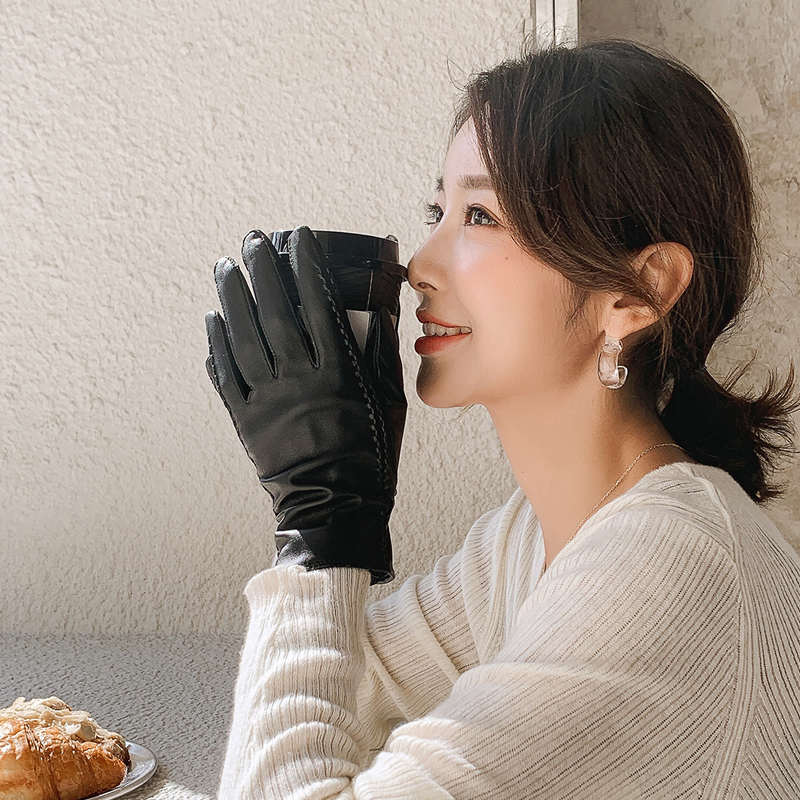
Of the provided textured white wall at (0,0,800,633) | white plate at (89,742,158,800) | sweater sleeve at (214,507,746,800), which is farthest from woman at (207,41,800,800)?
textured white wall at (0,0,800,633)

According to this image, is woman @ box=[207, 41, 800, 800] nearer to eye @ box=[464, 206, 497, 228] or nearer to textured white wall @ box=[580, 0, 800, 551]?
eye @ box=[464, 206, 497, 228]

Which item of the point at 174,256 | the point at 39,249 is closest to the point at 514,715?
the point at 174,256

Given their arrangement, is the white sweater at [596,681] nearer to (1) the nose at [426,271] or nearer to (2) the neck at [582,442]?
(2) the neck at [582,442]

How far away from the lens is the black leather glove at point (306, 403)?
80cm

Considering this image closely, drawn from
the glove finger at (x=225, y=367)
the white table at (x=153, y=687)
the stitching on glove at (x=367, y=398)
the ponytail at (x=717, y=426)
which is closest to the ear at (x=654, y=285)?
the ponytail at (x=717, y=426)

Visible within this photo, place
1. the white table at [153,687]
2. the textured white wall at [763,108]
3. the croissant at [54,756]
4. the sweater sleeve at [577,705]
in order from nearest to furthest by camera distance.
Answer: the sweater sleeve at [577,705] → the croissant at [54,756] → the white table at [153,687] → the textured white wall at [763,108]

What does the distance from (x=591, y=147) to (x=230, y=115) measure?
613 millimetres

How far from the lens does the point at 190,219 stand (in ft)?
4.10

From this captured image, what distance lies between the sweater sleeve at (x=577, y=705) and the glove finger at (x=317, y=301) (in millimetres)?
257

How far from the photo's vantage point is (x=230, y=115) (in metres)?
1.24

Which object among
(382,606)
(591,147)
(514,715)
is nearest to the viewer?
(514,715)

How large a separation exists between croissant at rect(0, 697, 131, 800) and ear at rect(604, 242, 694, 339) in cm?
60

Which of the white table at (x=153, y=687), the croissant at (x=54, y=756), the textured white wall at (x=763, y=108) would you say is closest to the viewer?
the croissant at (x=54, y=756)

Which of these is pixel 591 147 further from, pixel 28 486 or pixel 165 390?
pixel 28 486
